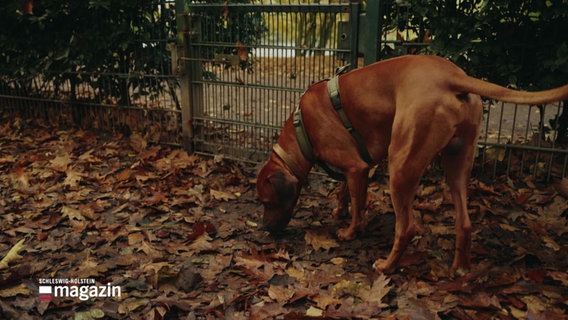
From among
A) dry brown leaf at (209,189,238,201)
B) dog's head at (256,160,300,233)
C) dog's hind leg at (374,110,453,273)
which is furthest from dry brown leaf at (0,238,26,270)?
dog's hind leg at (374,110,453,273)

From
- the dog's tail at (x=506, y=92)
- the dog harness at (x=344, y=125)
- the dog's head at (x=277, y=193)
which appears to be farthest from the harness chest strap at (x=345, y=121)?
the dog's tail at (x=506, y=92)

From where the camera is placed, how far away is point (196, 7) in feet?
17.4

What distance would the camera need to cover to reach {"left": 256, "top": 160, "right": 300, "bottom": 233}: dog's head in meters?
3.57

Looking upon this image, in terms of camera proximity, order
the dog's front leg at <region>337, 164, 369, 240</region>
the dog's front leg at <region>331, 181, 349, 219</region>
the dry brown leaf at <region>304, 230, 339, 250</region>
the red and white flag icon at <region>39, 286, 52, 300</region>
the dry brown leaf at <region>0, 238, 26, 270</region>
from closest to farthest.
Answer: the red and white flag icon at <region>39, 286, 52, 300</region>, the dry brown leaf at <region>0, 238, 26, 270</region>, the dog's front leg at <region>337, 164, 369, 240</region>, the dry brown leaf at <region>304, 230, 339, 250</region>, the dog's front leg at <region>331, 181, 349, 219</region>

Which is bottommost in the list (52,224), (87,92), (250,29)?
(52,224)

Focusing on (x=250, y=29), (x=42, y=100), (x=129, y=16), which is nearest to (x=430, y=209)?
(x=250, y=29)

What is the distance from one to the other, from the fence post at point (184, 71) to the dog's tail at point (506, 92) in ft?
11.3

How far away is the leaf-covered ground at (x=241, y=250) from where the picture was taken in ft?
9.00

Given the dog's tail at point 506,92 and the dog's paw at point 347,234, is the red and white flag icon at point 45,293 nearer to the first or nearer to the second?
the dog's paw at point 347,234

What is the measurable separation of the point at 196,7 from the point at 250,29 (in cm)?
76

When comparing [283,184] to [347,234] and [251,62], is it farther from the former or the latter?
[251,62]

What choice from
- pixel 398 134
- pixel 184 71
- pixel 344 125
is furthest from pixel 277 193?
pixel 184 71

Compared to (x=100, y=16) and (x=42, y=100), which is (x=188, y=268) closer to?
(x=100, y=16)

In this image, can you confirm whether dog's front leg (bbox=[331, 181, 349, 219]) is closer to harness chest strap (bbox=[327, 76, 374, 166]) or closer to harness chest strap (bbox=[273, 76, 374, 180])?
harness chest strap (bbox=[273, 76, 374, 180])
